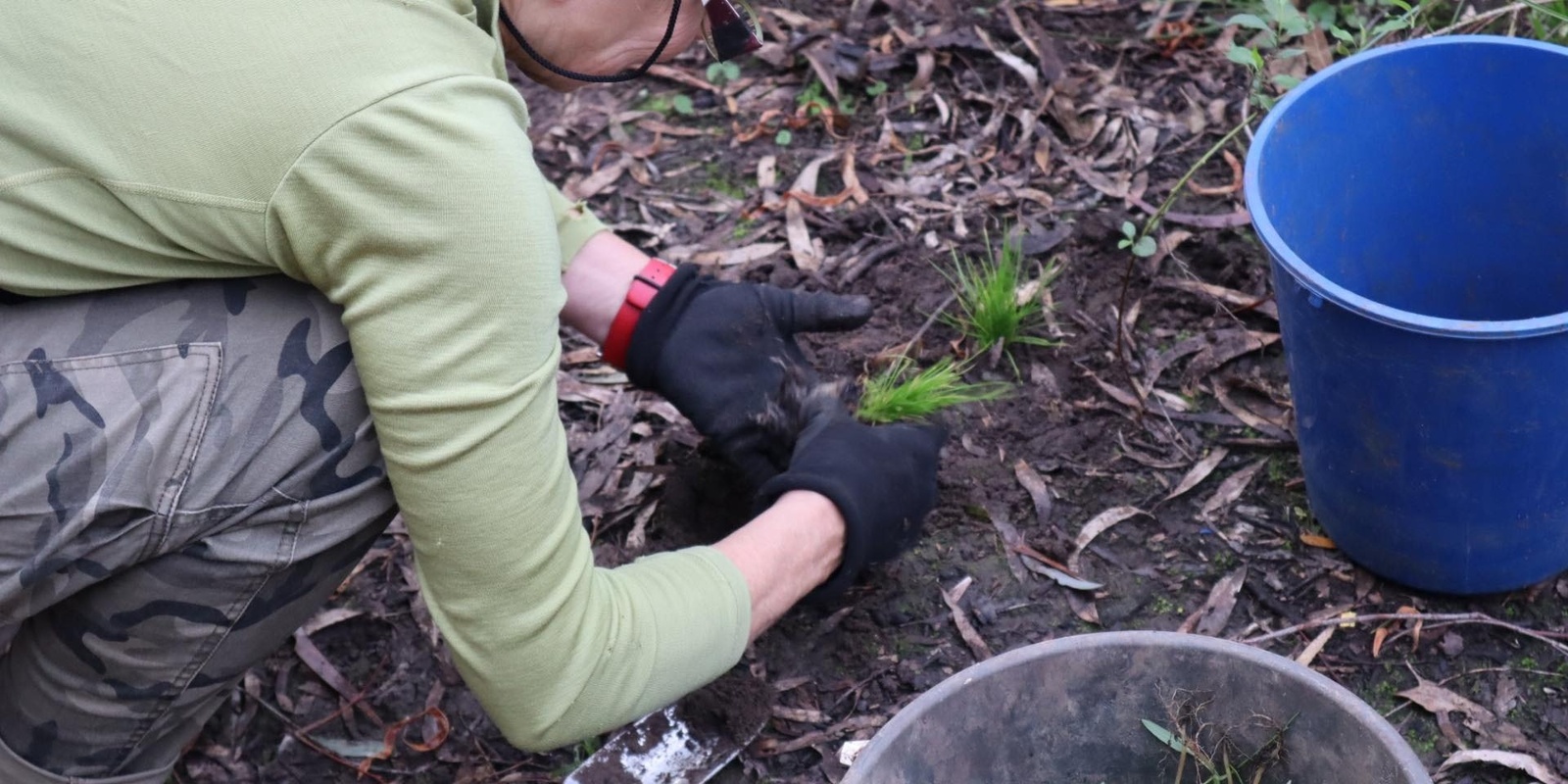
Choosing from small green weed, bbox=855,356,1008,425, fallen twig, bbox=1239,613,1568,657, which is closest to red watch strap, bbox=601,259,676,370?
small green weed, bbox=855,356,1008,425

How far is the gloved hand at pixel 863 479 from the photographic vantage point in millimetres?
1977

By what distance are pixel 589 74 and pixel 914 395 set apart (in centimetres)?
87

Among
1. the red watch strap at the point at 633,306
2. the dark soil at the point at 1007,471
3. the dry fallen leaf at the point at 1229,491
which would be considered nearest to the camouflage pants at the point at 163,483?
the dark soil at the point at 1007,471

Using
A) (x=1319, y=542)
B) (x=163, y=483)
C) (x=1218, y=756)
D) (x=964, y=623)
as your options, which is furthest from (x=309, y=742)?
(x=1319, y=542)

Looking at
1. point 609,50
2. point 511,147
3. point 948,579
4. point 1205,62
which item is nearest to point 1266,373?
point 948,579

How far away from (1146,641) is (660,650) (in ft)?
1.89

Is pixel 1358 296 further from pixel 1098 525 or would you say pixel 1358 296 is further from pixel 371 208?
pixel 371 208

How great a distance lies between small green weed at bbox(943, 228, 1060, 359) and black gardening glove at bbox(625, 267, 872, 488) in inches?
14.0

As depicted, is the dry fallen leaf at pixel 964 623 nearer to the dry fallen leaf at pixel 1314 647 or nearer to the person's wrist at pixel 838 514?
the person's wrist at pixel 838 514

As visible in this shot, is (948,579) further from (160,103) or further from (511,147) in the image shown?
(160,103)

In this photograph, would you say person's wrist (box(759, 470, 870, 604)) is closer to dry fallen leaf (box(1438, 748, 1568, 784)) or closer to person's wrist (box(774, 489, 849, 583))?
person's wrist (box(774, 489, 849, 583))

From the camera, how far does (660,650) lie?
69.5 inches

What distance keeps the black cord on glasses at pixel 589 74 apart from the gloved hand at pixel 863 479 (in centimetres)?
57

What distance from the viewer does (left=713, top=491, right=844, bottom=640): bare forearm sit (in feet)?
6.17
